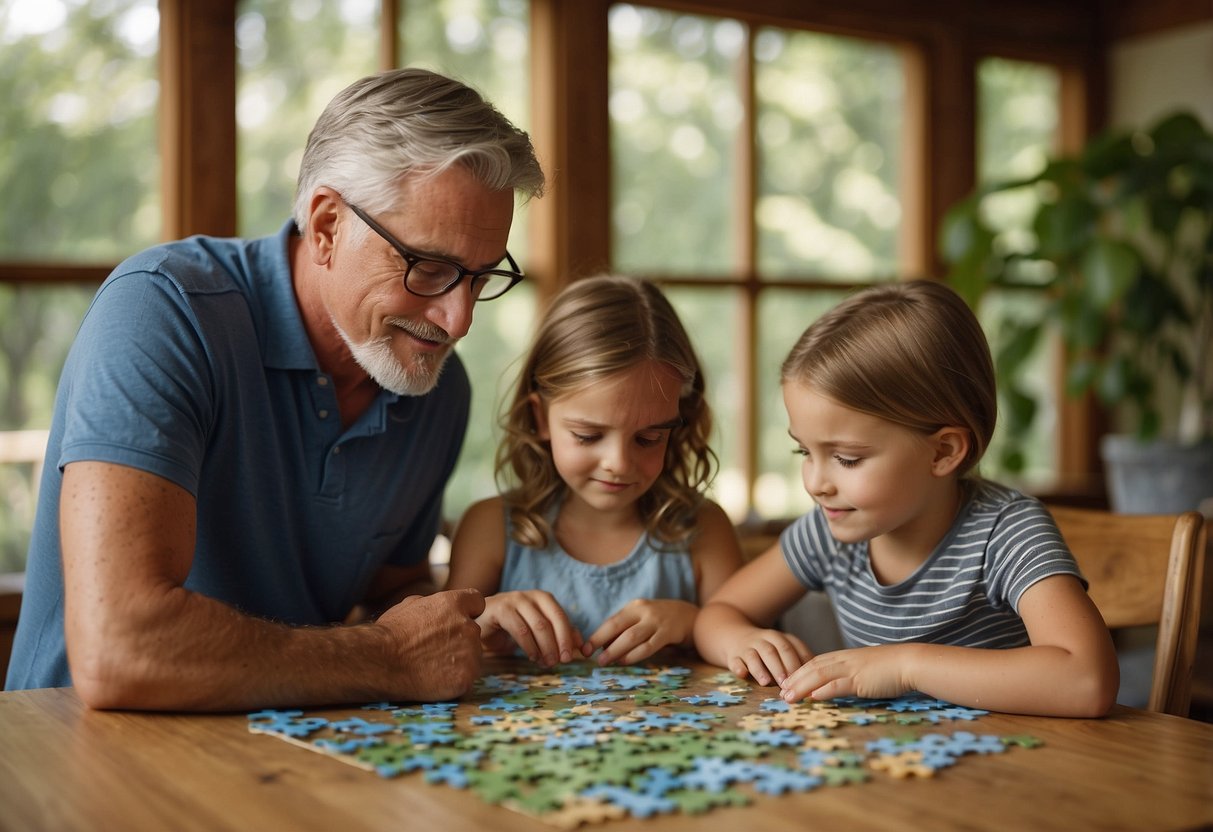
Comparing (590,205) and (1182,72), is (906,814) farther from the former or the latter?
(1182,72)

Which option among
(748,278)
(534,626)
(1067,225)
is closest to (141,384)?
(534,626)

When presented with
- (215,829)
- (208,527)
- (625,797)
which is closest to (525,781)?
(625,797)

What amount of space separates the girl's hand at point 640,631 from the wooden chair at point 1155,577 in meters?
0.68

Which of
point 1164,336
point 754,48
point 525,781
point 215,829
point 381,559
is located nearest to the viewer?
point 215,829

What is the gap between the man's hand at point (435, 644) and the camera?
1.50 metres

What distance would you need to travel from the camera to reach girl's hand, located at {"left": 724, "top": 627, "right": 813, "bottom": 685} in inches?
65.0

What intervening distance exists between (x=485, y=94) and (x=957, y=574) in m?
2.76

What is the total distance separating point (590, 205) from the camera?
425 cm

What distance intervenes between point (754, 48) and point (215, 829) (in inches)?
158

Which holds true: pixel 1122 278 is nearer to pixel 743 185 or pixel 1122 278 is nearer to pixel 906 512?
pixel 743 185

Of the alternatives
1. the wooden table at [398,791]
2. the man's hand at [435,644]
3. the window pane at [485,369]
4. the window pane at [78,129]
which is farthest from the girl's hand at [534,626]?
the window pane at [485,369]

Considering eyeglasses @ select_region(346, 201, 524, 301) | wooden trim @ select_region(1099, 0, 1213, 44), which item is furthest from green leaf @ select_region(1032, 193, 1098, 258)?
eyeglasses @ select_region(346, 201, 524, 301)

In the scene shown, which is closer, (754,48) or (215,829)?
(215,829)

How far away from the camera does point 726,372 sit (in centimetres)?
466
